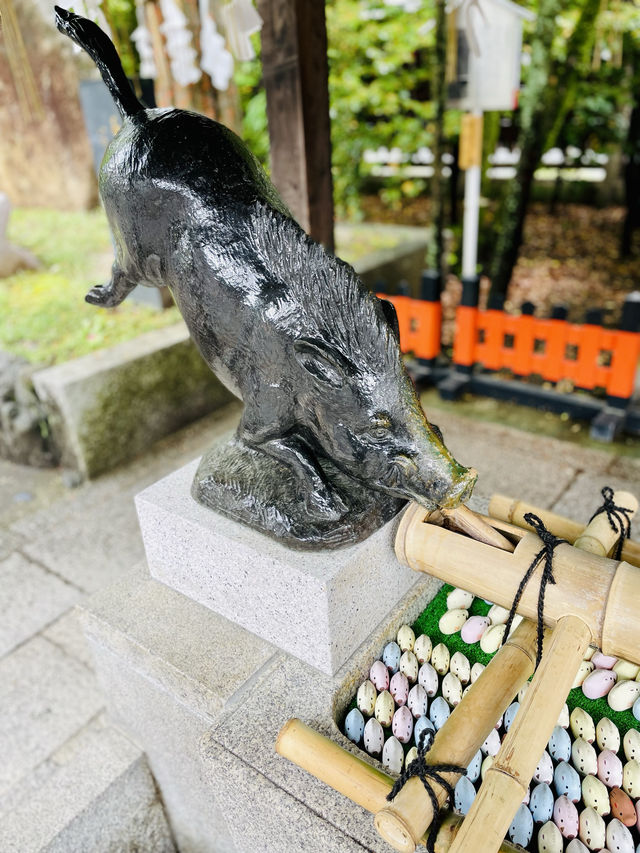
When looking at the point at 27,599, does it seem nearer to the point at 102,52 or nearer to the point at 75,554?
the point at 75,554

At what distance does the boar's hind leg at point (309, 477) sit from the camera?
187 cm

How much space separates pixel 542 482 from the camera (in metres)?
3.76

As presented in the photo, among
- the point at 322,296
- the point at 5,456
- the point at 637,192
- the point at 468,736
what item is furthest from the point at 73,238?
the point at 637,192

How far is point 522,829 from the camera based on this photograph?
65.5 inches

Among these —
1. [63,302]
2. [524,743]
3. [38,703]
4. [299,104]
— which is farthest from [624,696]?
[63,302]

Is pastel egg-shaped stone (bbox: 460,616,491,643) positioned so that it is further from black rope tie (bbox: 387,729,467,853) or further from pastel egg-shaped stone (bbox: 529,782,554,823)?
black rope tie (bbox: 387,729,467,853)

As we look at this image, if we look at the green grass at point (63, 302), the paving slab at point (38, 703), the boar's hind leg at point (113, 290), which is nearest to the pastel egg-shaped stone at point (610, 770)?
the paving slab at point (38, 703)

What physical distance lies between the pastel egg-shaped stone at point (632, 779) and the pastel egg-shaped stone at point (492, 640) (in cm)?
48

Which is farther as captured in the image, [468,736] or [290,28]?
[290,28]

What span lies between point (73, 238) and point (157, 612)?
16.3 feet

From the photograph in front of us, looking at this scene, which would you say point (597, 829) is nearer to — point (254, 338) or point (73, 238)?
point (254, 338)

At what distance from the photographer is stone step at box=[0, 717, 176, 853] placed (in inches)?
83.6

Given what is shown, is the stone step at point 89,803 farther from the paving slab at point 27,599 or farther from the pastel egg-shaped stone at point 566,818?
the pastel egg-shaped stone at point 566,818

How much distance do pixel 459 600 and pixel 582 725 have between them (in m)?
0.58
